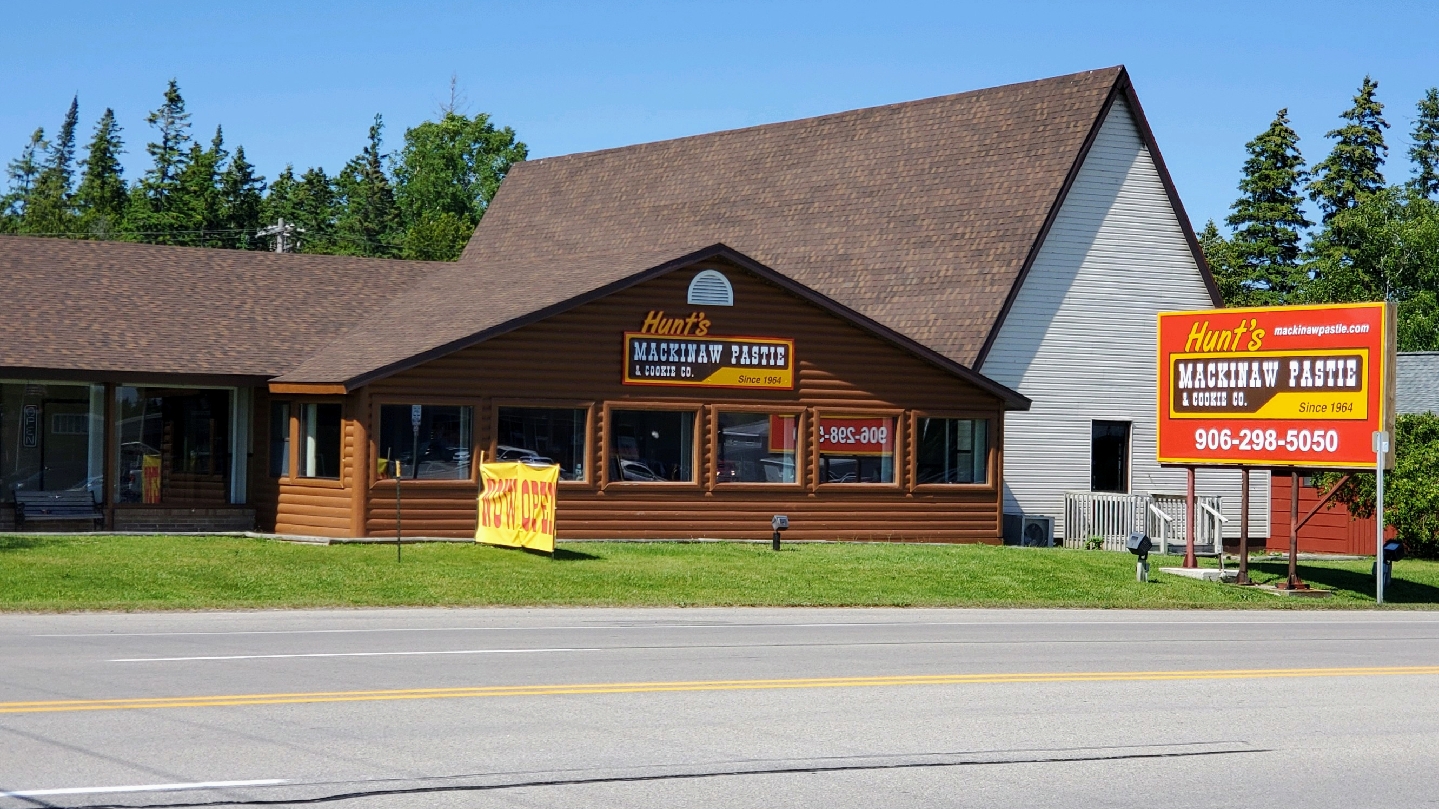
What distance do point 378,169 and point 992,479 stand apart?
8452 centimetres

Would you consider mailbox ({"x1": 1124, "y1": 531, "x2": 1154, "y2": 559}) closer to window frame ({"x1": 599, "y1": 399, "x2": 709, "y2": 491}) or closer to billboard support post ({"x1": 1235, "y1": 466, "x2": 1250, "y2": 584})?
billboard support post ({"x1": 1235, "y1": 466, "x2": 1250, "y2": 584})

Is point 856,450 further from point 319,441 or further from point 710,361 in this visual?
point 319,441

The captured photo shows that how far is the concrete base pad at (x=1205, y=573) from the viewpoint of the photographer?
28703 millimetres

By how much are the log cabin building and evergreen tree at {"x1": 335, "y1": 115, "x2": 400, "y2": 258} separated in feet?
159

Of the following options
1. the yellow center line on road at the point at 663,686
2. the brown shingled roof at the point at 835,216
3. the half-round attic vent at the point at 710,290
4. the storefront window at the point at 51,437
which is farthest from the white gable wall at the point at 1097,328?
the yellow center line on road at the point at 663,686

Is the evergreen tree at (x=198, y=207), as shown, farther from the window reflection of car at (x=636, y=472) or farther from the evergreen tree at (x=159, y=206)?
the window reflection of car at (x=636, y=472)

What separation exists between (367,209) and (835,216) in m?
65.9

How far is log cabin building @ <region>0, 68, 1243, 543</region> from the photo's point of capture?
94.7 feet

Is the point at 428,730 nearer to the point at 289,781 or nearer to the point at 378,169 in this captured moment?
the point at 289,781

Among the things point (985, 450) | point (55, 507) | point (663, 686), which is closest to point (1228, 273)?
point (985, 450)

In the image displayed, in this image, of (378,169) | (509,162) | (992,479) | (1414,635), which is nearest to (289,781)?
(1414,635)

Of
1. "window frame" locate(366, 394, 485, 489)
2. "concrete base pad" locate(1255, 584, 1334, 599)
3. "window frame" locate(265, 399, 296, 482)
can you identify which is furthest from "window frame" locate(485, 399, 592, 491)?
"concrete base pad" locate(1255, 584, 1334, 599)

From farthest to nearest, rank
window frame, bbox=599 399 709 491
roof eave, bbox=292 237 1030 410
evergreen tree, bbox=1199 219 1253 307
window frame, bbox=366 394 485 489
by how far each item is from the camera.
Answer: evergreen tree, bbox=1199 219 1253 307 < window frame, bbox=599 399 709 491 < window frame, bbox=366 394 485 489 < roof eave, bbox=292 237 1030 410

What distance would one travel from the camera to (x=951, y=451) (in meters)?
32.7
